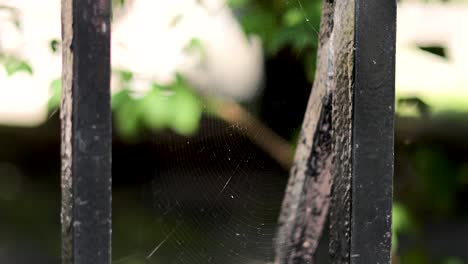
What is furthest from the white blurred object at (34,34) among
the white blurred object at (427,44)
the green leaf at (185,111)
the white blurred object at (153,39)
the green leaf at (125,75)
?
the white blurred object at (427,44)

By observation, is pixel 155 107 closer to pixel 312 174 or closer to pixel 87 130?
pixel 312 174

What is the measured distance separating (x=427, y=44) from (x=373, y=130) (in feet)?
2.50

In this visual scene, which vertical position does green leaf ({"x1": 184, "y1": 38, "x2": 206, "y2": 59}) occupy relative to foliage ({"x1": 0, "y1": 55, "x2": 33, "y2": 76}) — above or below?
above

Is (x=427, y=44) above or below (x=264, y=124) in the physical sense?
above

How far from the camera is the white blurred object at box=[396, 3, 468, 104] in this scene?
2023 millimetres

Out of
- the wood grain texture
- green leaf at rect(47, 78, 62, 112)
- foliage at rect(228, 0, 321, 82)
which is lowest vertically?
the wood grain texture

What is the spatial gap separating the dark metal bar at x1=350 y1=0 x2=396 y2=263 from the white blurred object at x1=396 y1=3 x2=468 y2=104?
2.12 ft

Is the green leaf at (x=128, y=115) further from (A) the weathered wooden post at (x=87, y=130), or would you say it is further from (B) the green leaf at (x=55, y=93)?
(A) the weathered wooden post at (x=87, y=130)

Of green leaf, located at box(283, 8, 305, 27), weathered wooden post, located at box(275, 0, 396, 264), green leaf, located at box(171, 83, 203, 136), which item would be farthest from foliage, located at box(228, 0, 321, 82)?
weathered wooden post, located at box(275, 0, 396, 264)

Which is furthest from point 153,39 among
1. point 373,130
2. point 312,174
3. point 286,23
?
point 373,130

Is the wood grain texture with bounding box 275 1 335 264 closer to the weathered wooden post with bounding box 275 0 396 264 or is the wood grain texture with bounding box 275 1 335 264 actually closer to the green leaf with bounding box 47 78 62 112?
the weathered wooden post with bounding box 275 0 396 264

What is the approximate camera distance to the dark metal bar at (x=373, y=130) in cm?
91

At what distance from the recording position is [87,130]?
2.57ft

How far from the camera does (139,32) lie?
186 cm
